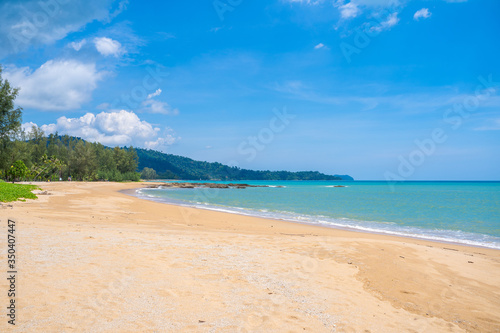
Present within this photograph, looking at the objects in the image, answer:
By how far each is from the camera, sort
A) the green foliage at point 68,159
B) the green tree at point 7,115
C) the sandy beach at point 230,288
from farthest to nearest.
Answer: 1. the green foliage at point 68,159
2. the green tree at point 7,115
3. the sandy beach at point 230,288

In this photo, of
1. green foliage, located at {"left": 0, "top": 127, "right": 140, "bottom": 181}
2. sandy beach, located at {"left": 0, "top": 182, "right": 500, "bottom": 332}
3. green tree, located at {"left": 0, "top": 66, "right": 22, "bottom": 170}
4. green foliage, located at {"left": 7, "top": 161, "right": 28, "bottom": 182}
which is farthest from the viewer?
green foliage, located at {"left": 0, "top": 127, "right": 140, "bottom": 181}

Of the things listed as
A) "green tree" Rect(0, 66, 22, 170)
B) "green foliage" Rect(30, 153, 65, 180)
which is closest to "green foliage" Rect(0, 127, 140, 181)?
"green foliage" Rect(30, 153, 65, 180)

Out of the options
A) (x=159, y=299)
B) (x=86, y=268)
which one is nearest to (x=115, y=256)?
(x=86, y=268)

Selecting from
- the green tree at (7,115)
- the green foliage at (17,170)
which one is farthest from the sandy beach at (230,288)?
the green foliage at (17,170)

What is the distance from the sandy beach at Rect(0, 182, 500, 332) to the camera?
454cm

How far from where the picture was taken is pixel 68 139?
10744cm

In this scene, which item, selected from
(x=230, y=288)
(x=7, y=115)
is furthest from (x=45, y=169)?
(x=230, y=288)

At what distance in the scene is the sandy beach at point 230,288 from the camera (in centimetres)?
454

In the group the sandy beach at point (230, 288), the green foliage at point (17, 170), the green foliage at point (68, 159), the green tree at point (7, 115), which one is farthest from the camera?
the green foliage at point (68, 159)

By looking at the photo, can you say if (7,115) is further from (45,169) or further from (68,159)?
(68,159)

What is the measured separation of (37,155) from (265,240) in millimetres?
93993

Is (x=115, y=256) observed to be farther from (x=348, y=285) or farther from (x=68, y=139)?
(x=68, y=139)

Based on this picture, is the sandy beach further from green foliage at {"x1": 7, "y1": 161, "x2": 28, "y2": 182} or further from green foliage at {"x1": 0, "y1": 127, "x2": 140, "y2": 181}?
green foliage at {"x1": 0, "y1": 127, "x2": 140, "y2": 181}

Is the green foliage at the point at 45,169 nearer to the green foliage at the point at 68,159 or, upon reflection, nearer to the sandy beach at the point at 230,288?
the green foliage at the point at 68,159
